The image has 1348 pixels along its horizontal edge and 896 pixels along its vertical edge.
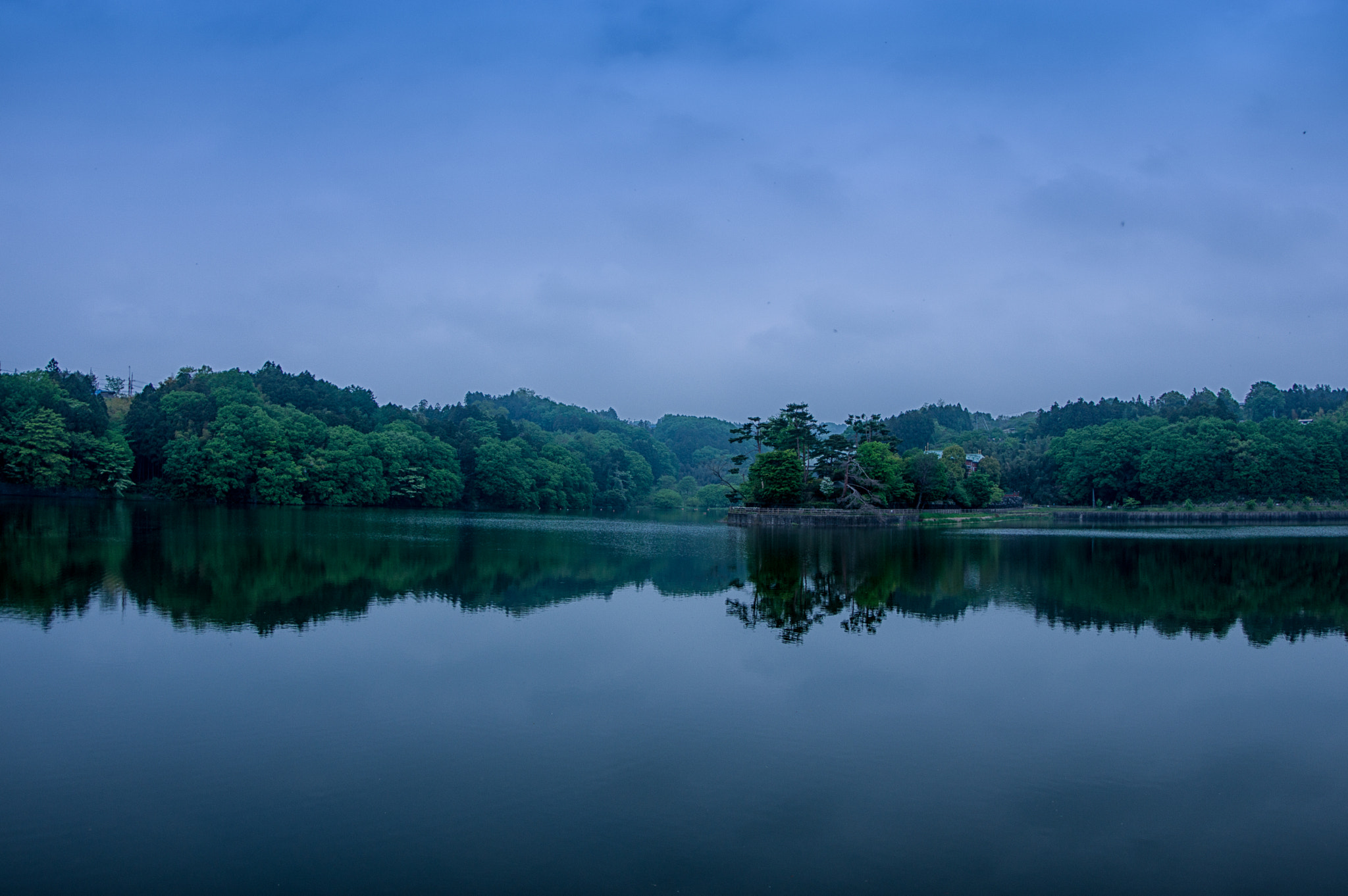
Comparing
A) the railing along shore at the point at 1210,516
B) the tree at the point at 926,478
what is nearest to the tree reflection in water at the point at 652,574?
the tree at the point at 926,478

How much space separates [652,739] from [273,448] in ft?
190

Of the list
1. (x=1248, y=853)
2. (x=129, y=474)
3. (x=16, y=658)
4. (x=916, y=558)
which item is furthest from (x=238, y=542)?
(x=129, y=474)

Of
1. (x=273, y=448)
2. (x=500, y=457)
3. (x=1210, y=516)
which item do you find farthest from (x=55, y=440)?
(x=1210, y=516)

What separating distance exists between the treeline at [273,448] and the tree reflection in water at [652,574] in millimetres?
15722

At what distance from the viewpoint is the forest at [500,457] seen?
56.4 metres

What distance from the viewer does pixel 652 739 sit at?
9.12 meters

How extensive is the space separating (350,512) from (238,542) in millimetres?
25761

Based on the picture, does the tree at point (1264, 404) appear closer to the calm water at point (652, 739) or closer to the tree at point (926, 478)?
the tree at point (926, 478)

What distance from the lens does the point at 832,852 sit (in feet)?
21.4

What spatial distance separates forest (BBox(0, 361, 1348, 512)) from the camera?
56.4 meters

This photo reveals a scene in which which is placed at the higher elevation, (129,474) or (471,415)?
(471,415)

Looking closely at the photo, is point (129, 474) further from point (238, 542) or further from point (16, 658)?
point (16, 658)

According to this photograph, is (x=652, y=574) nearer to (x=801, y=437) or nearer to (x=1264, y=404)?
(x=801, y=437)

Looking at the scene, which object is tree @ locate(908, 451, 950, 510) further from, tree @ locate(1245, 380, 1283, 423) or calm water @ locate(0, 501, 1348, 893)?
tree @ locate(1245, 380, 1283, 423)
